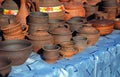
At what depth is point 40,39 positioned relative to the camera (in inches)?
137

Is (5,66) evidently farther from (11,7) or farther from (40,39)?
(11,7)

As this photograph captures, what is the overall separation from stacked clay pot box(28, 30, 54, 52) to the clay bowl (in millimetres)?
197

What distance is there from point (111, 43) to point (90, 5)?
126 cm

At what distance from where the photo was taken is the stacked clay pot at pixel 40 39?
3502mm

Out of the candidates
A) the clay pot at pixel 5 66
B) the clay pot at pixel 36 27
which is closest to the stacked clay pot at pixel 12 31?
the clay pot at pixel 36 27

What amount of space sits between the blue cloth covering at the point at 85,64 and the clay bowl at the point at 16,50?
0.13m

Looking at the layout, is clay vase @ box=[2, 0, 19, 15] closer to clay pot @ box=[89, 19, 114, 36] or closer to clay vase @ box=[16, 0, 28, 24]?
clay vase @ box=[16, 0, 28, 24]

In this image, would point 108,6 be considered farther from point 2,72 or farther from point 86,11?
point 2,72

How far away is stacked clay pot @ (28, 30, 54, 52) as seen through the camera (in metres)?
3.50

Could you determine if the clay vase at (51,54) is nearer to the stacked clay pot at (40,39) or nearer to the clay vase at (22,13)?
the stacked clay pot at (40,39)

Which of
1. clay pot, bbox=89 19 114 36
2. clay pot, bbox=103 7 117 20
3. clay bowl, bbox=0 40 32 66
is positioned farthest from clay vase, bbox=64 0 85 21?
clay bowl, bbox=0 40 32 66

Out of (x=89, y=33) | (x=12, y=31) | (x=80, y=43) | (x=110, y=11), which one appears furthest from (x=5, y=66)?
(x=110, y=11)

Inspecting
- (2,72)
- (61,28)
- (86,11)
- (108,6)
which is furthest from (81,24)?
(2,72)

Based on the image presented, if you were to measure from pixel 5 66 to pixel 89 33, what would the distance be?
1.73 m
